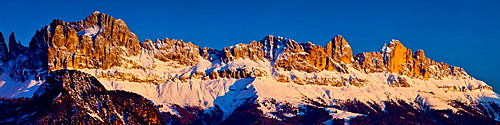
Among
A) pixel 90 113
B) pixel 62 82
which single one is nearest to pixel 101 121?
pixel 90 113

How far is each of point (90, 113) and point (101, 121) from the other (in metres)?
1.99

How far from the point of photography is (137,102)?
113500 mm

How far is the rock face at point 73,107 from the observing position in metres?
98.4

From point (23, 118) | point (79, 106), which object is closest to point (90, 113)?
Result: point (79, 106)

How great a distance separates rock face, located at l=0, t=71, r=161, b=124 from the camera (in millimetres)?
98438

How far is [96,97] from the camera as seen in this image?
104 metres

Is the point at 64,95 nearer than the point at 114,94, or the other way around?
the point at 64,95

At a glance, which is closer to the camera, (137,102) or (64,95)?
(64,95)

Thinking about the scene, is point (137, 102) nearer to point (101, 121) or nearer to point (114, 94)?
point (114, 94)

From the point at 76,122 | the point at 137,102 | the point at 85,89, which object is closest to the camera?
the point at 76,122

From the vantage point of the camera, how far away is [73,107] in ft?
328

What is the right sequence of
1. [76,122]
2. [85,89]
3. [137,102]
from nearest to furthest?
[76,122], [85,89], [137,102]

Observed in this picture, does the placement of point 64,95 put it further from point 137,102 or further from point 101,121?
point 137,102

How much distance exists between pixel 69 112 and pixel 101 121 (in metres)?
4.53
